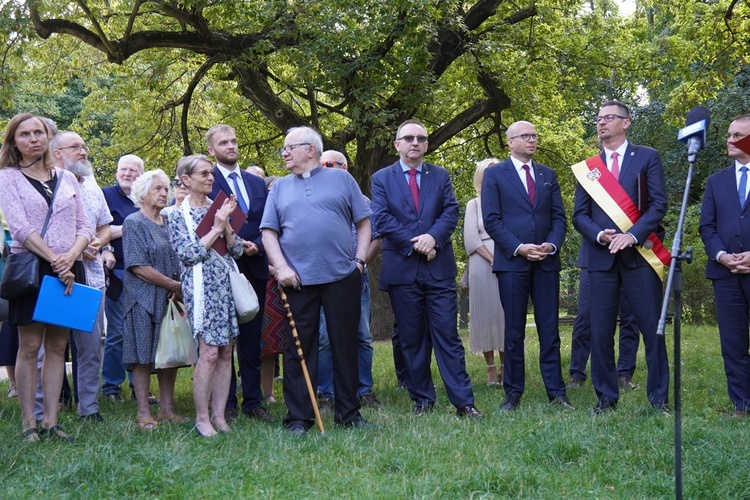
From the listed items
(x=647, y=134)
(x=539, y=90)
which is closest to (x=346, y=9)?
(x=539, y=90)

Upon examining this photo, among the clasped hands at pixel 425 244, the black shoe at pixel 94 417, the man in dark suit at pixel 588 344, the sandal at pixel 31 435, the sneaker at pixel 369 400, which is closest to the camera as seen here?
the sandal at pixel 31 435

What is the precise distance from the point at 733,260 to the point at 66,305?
519 cm

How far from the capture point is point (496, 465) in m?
4.89

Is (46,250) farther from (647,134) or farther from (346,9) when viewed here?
(647,134)

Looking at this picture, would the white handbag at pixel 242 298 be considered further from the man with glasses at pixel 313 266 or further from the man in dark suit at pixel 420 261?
Result: the man in dark suit at pixel 420 261

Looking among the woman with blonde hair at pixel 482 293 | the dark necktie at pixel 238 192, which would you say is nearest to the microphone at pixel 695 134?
the dark necktie at pixel 238 192

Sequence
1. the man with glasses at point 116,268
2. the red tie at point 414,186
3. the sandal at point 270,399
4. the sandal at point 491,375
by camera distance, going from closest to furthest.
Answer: the red tie at point 414,186
the man with glasses at point 116,268
the sandal at point 270,399
the sandal at point 491,375

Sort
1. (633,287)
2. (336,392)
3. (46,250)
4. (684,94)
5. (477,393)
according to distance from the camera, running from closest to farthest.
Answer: (46,250) < (336,392) < (633,287) < (477,393) < (684,94)

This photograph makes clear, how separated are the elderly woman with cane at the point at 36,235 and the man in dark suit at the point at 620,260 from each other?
4.12m

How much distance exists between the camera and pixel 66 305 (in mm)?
5918

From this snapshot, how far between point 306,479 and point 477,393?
12.3 feet

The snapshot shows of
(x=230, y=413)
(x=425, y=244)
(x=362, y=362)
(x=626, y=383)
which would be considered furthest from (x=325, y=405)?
(x=626, y=383)

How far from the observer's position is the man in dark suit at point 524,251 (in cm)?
712

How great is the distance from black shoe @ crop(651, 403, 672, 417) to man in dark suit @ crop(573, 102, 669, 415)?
2 cm
